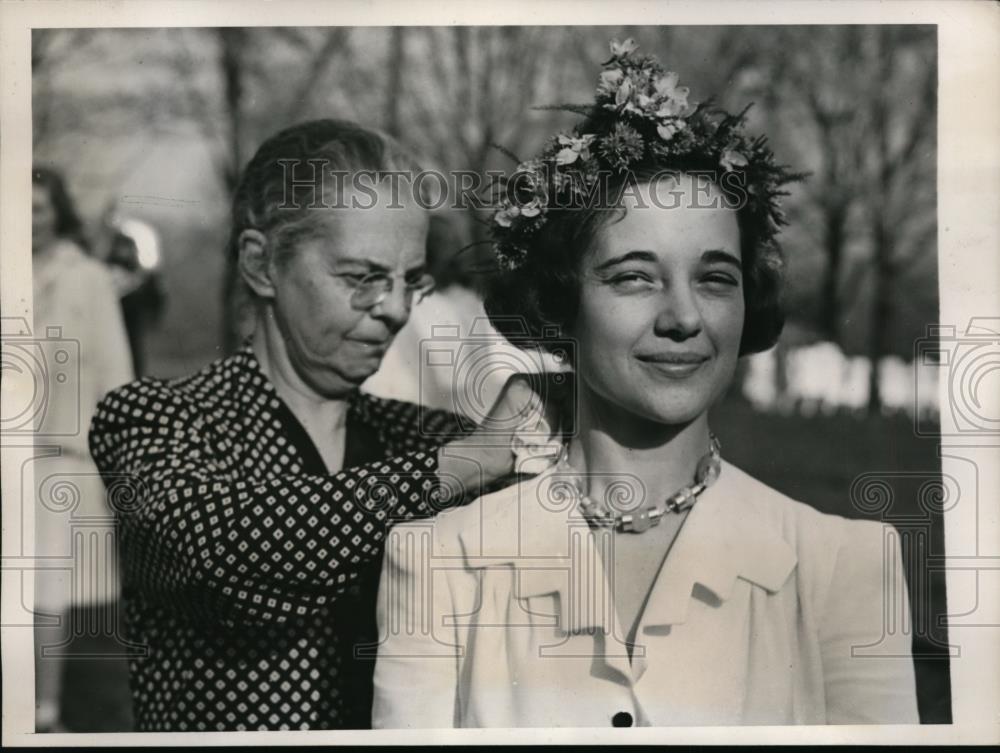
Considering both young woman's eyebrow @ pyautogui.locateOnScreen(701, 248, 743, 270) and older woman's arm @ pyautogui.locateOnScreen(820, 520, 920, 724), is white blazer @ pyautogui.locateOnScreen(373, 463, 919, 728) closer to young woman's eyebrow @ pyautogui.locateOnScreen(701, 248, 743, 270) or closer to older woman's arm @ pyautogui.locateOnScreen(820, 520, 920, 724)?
older woman's arm @ pyautogui.locateOnScreen(820, 520, 920, 724)

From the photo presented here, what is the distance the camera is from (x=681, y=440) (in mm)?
2846

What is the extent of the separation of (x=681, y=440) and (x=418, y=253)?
883 mm

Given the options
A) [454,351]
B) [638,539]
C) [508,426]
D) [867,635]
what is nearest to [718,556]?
[638,539]

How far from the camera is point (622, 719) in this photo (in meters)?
2.84

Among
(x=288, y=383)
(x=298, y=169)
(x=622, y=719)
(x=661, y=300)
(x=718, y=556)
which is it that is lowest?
(x=622, y=719)

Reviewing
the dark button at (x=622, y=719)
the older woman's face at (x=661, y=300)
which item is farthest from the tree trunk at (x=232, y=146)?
the dark button at (x=622, y=719)

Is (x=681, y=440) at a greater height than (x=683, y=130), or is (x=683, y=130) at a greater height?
(x=683, y=130)

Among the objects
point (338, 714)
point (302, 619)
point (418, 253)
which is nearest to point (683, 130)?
point (418, 253)

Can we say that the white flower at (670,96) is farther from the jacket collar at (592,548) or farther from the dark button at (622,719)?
the dark button at (622,719)

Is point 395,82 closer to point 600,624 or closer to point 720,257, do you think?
point 720,257

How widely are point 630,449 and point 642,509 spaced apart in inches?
6.7

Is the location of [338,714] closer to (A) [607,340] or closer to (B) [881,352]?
(A) [607,340]

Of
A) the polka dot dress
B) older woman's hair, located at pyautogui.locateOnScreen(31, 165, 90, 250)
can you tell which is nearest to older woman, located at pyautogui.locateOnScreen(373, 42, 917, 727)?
the polka dot dress

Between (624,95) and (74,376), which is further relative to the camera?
(74,376)
